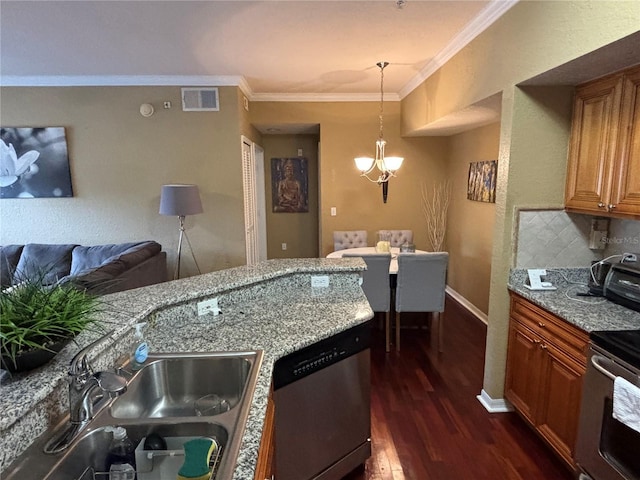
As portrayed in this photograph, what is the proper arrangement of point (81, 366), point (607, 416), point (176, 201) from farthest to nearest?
point (176, 201), point (607, 416), point (81, 366)

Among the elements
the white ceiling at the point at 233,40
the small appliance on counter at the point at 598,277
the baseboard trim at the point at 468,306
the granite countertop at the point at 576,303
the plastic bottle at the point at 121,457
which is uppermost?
the white ceiling at the point at 233,40

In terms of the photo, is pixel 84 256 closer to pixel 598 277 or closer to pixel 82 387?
Answer: pixel 82 387

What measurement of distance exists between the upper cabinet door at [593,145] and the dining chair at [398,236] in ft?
8.96

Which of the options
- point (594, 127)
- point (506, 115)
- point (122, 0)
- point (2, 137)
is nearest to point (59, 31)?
point (122, 0)

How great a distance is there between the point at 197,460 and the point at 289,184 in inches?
214

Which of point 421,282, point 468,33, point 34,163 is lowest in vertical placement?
point 421,282

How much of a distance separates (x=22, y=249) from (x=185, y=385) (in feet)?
12.6

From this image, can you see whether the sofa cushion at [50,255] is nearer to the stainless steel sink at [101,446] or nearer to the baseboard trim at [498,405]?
the stainless steel sink at [101,446]

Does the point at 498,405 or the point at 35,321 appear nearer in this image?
the point at 35,321

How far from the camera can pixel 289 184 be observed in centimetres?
618

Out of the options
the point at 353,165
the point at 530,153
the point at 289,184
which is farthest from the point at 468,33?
the point at 289,184

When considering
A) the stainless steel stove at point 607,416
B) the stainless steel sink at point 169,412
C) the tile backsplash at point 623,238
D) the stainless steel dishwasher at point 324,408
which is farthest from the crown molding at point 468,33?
the stainless steel sink at point 169,412

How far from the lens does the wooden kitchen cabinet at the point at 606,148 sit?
1873 mm

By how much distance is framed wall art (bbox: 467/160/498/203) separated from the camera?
3.89m
